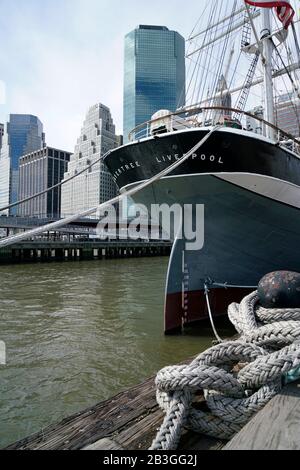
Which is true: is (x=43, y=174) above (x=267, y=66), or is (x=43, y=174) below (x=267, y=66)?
above

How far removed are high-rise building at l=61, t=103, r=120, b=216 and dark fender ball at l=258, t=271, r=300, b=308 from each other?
44655 millimetres

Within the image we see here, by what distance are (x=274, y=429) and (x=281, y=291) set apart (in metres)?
2.53

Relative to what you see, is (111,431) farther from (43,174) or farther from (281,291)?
(43,174)

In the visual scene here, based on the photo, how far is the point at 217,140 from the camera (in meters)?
7.71

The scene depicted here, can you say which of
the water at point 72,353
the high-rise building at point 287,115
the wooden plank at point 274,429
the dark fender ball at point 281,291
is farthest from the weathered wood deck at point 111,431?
the high-rise building at point 287,115

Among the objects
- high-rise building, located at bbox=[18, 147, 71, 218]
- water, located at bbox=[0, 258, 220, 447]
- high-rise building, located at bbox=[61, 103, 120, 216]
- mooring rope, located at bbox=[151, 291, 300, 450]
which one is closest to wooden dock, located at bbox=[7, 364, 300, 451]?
mooring rope, located at bbox=[151, 291, 300, 450]

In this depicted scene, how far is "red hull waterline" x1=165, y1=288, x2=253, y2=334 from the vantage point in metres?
8.60

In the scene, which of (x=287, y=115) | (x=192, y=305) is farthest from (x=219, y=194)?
(x=287, y=115)

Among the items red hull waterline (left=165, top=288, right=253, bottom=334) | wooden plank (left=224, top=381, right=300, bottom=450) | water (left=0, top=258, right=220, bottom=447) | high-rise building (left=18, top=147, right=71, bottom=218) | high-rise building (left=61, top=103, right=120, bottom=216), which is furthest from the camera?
high-rise building (left=18, top=147, right=71, bottom=218)

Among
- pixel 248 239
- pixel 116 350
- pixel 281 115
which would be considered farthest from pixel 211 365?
pixel 281 115

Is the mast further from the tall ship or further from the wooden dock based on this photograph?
the wooden dock

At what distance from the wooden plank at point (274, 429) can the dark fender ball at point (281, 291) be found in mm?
1980

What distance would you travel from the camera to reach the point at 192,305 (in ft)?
29.2

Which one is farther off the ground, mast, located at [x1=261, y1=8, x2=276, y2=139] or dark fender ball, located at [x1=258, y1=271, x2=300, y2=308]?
mast, located at [x1=261, y1=8, x2=276, y2=139]
